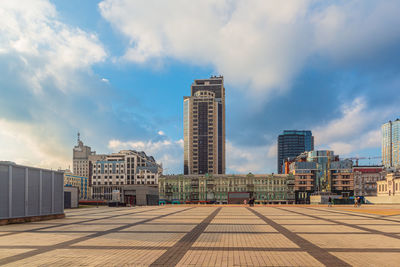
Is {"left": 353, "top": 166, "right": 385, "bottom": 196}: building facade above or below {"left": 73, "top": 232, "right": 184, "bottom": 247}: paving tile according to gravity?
below

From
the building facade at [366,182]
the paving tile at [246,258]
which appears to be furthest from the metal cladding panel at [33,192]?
the building facade at [366,182]

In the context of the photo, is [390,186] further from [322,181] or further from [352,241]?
[352,241]

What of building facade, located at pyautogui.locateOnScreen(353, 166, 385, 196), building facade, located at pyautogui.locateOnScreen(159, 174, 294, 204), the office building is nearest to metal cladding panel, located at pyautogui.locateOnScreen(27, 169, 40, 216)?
the office building

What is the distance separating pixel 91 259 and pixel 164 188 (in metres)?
127

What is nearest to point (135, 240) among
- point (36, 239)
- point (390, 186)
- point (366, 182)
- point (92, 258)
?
point (92, 258)

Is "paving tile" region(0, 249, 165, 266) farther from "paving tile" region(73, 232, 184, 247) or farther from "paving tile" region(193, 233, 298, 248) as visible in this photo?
"paving tile" region(193, 233, 298, 248)

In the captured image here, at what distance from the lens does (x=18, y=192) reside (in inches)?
891

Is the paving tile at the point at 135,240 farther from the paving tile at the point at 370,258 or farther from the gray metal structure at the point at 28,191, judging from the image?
the gray metal structure at the point at 28,191

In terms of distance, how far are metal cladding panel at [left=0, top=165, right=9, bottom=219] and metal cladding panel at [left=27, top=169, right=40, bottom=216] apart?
2.04 metres

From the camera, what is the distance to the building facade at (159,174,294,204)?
13125 cm

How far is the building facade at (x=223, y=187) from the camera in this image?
431ft

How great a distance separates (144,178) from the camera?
178m

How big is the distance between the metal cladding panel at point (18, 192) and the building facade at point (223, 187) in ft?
359

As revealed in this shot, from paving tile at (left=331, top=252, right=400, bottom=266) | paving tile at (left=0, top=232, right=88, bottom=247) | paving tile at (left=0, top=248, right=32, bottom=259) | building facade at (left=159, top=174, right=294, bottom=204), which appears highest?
paving tile at (left=331, top=252, right=400, bottom=266)
